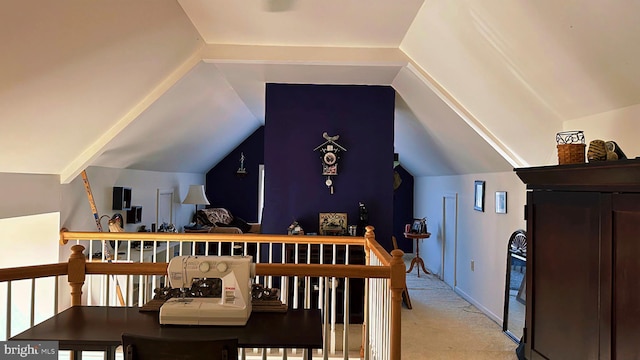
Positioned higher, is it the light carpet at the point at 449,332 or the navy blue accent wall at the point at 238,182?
the navy blue accent wall at the point at 238,182

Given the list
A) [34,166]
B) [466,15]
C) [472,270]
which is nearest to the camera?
[466,15]

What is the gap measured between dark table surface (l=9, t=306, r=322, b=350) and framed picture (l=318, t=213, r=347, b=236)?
2.78 m

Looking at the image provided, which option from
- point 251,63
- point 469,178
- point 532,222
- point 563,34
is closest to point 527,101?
point 563,34

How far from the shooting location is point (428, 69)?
357 cm

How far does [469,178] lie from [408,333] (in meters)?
2.36

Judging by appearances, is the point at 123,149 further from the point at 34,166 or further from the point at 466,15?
the point at 466,15

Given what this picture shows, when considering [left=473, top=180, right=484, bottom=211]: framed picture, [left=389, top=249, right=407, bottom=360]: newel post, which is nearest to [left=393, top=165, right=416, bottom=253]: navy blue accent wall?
[left=473, top=180, right=484, bottom=211]: framed picture

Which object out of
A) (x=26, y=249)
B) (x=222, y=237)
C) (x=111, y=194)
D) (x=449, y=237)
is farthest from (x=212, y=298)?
(x=449, y=237)

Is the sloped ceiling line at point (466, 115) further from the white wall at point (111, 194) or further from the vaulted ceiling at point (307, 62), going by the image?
the white wall at point (111, 194)

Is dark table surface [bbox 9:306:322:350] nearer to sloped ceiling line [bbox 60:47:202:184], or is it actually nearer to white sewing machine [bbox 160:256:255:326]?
white sewing machine [bbox 160:256:255:326]

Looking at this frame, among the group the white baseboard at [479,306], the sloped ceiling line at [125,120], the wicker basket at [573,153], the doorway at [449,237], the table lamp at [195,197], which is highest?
the sloped ceiling line at [125,120]

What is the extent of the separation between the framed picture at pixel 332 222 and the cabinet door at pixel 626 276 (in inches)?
120

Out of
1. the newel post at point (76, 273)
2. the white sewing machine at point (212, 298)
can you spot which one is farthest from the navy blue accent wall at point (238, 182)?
the white sewing machine at point (212, 298)

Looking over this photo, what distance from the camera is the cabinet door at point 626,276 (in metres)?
1.58
